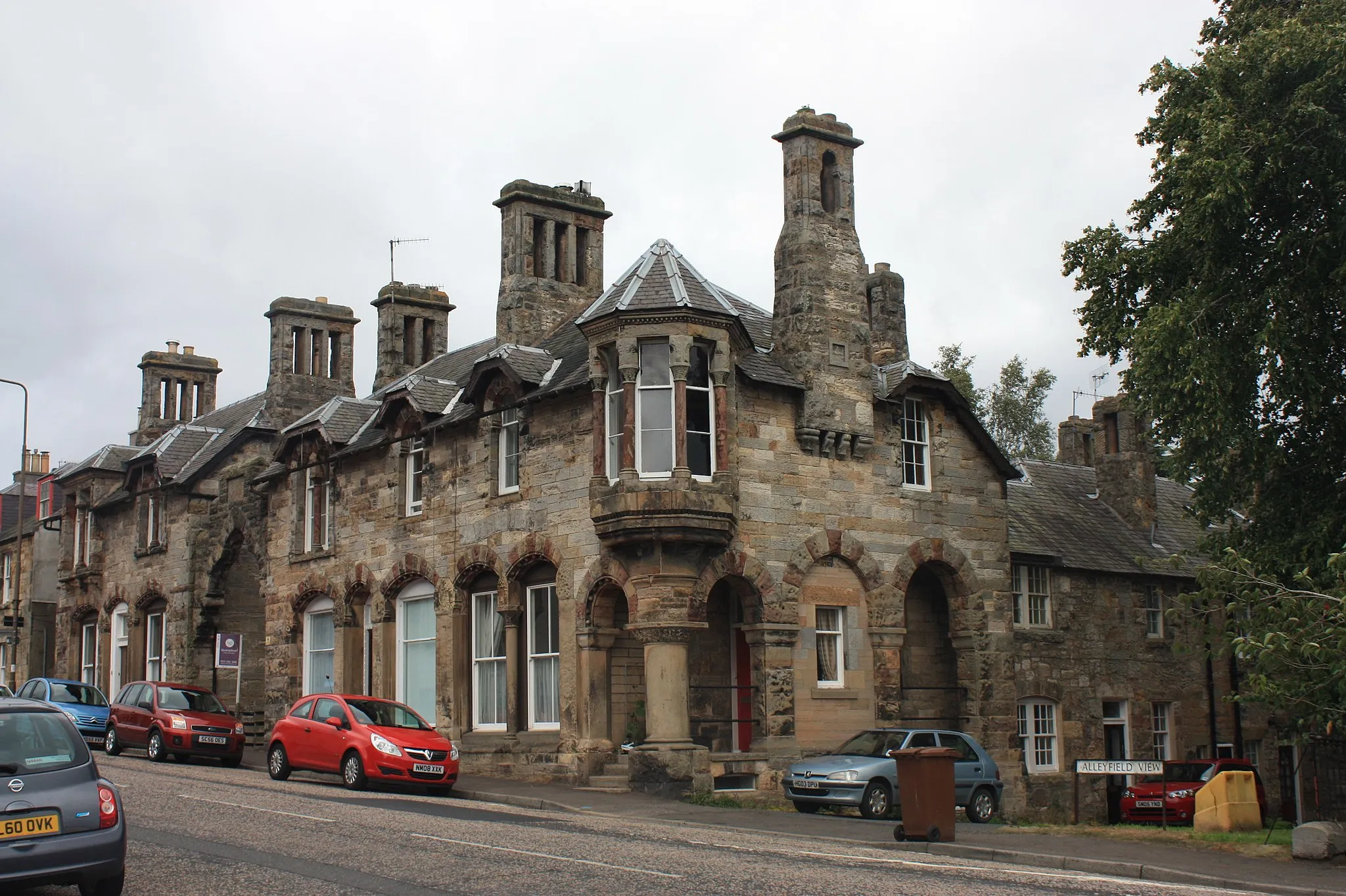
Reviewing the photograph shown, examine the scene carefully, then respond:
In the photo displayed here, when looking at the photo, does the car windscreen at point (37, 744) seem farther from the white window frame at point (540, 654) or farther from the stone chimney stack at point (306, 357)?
the stone chimney stack at point (306, 357)

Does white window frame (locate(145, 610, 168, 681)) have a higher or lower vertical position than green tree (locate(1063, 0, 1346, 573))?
lower

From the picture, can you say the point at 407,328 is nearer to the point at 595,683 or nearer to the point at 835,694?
the point at 595,683

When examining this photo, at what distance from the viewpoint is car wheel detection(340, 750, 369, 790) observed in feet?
74.8

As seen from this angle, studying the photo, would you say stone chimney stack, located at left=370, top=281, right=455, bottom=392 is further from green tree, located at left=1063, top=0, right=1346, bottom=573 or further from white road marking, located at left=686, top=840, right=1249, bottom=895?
white road marking, located at left=686, top=840, right=1249, bottom=895

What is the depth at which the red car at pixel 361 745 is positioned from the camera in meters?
22.7

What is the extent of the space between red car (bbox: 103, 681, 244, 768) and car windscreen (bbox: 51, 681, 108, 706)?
169 cm

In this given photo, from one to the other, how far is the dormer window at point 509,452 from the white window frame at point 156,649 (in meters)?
17.6

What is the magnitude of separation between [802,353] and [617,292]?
3557 mm

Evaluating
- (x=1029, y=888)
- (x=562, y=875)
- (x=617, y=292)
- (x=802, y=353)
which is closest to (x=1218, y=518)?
(x=802, y=353)

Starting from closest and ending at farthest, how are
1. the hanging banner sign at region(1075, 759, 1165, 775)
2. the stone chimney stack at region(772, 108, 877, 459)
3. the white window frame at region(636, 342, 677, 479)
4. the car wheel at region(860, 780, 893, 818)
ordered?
the hanging banner sign at region(1075, 759, 1165, 775) < the car wheel at region(860, 780, 893, 818) < the white window frame at region(636, 342, 677, 479) < the stone chimney stack at region(772, 108, 877, 459)

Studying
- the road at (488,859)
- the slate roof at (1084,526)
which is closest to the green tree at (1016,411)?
the slate roof at (1084,526)

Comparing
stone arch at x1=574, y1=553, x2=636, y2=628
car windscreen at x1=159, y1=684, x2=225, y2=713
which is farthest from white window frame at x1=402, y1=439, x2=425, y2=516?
Result: stone arch at x1=574, y1=553, x2=636, y2=628

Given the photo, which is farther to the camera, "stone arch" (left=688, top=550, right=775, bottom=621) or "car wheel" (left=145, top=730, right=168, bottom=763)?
"car wheel" (left=145, top=730, right=168, bottom=763)

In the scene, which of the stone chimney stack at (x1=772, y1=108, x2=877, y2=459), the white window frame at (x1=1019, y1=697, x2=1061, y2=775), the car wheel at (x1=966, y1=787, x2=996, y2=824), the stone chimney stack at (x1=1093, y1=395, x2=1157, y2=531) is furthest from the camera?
the stone chimney stack at (x1=1093, y1=395, x2=1157, y2=531)
